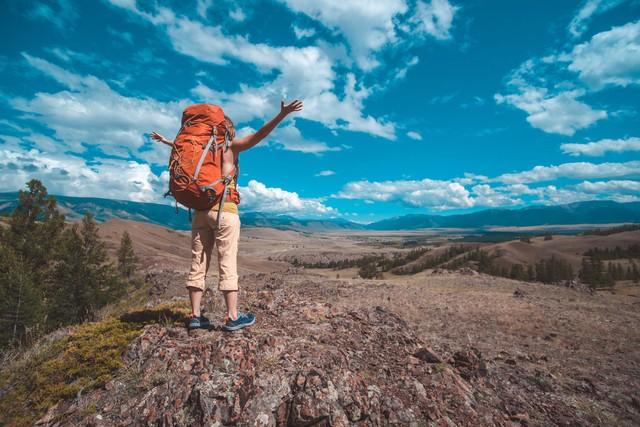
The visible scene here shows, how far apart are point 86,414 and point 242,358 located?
1729mm

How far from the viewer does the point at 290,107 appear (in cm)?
461

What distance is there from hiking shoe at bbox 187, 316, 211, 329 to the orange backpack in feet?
5.76

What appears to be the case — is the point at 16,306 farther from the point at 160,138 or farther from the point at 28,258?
the point at 160,138

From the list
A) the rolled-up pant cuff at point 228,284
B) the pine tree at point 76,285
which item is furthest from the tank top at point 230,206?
the pine tree at point 76,285

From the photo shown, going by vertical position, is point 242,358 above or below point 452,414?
above

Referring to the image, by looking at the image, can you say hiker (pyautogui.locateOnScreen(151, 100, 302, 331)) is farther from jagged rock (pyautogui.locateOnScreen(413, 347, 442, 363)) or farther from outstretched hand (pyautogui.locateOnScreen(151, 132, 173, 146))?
jagged rock (pyautogui.locateOnScreen(413, 347, 442, 363))

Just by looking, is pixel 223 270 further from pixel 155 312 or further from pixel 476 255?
pixel 476 255

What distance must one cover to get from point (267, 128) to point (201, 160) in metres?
1.05

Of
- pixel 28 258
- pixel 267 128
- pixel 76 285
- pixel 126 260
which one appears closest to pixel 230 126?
pixel 267 128

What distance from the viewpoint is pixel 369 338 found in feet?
19.1

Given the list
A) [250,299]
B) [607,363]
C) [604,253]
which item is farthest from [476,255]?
[250,299]

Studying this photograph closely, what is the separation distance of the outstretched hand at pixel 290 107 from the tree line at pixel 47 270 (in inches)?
686

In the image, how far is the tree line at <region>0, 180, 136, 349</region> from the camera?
15.1 m

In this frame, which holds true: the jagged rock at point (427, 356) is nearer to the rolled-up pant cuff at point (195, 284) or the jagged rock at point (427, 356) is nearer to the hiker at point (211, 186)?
the hiker at point (211, 186)
